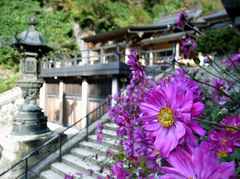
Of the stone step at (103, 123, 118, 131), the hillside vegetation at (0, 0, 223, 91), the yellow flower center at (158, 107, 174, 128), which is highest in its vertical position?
the hillside vegetation at (0, 0, 223, 91)

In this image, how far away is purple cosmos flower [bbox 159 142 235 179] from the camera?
52cm

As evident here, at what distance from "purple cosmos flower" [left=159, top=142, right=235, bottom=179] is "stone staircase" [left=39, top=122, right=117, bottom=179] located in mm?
3650

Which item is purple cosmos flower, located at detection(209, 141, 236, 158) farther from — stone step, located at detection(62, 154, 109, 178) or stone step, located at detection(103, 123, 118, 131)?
stone step, located at detection(103, 123, 118, 131)

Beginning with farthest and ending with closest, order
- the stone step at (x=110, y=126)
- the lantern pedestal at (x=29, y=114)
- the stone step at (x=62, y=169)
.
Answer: the lantern pedestal at (x=29, y=114) < the stone step at (x=110, y=126) < the stone step at (x=62, y=169)

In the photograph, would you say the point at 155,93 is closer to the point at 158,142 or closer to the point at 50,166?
the point at 158,142

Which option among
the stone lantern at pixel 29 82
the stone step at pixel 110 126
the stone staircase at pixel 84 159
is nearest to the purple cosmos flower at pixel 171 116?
the stone staircase at pixel 84 159

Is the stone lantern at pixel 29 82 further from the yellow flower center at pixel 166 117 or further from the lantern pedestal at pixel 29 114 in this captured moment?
the yellow flower center at pixel 166 117

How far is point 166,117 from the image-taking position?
2.30 ft

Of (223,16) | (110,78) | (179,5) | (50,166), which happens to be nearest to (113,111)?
(50,166)

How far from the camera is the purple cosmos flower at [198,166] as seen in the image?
52 cm

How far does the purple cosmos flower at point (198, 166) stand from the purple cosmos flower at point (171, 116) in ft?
0.15

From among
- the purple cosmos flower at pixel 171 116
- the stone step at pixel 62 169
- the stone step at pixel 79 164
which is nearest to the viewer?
the purple cosmos flower at pixel 171 116

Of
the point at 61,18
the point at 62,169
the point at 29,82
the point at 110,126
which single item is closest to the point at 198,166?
the point at 62,169

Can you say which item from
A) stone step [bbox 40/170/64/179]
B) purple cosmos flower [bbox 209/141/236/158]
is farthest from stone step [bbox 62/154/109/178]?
purple cosmos flower [bbox 209/141/236/158]
